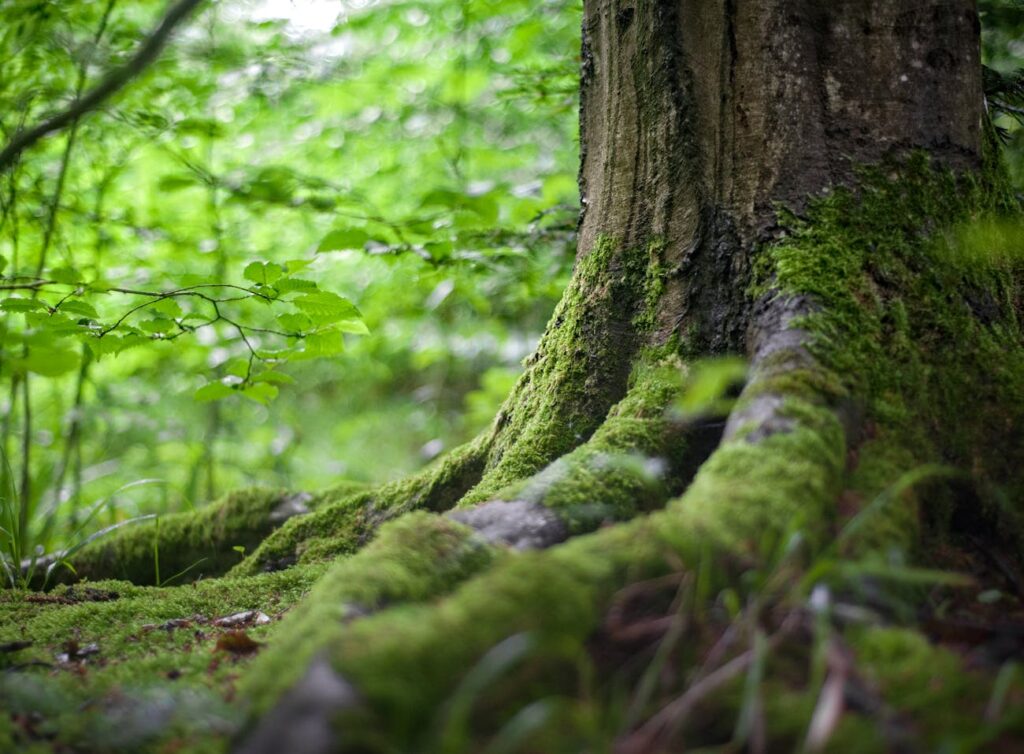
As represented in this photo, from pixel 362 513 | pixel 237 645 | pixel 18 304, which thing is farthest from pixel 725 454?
pixel 18 304

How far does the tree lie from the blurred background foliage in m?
0.80

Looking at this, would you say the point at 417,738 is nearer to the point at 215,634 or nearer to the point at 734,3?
the point at 215,634

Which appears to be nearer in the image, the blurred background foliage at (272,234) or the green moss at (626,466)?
the green moss at (626,466)

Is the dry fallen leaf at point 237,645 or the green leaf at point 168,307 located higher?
the green leaf at point 168,307

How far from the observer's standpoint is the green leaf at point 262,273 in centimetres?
212

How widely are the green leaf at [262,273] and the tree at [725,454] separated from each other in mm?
888

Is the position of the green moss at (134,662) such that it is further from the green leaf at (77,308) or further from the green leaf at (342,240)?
the green leaf at (342,240)

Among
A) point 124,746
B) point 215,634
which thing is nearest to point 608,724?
point 124,746

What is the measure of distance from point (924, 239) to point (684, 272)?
665 mm

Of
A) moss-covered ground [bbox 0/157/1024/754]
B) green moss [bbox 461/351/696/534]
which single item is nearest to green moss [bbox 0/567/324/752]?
moss-covered ground [bbox 0/157/1024/754]

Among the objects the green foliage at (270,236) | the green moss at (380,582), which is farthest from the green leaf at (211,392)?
the green moss at (380,582)

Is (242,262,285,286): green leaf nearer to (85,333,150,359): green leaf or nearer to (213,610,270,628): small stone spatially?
(85,333,150,359): green leaf

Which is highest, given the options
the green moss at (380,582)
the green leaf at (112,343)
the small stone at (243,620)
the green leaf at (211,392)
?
the green leaf at (112,343)

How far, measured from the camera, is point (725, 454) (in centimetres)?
144
